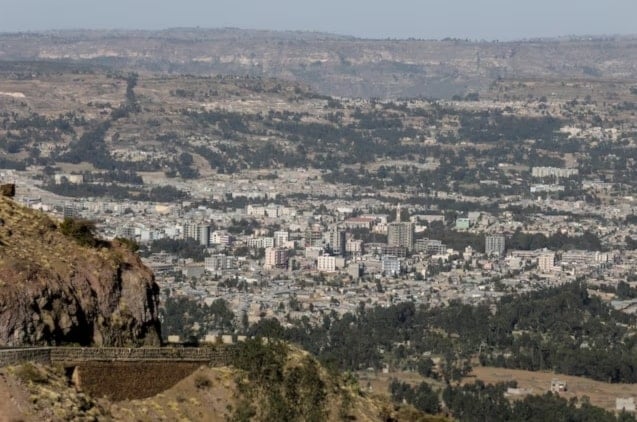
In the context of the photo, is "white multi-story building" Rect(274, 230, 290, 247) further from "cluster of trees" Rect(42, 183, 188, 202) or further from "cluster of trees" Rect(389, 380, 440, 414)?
"cluster of trees" Rect(389, 380, 440, 414)

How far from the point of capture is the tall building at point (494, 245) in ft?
422

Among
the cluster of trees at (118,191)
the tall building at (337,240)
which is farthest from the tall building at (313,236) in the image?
the cluster of trees at (118,191)

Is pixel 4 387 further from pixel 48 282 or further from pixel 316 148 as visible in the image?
pixel 316 148

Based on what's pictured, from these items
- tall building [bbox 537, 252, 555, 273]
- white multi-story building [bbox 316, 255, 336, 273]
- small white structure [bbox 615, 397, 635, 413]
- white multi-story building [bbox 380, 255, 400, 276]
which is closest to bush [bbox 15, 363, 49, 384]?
small white structure [bbox 615, 397, 635, 413]

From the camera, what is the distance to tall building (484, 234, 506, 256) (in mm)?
128750

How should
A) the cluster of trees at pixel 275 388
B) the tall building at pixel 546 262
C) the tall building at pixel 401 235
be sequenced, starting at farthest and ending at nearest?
the tall building at pixel 401 235, the tall building at pixel 546 262, the cluster of trees at pixel 275 388

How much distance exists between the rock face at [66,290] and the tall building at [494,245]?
104471 mm

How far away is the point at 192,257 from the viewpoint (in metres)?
116

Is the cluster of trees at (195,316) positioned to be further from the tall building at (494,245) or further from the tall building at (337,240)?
the tall building at (494,245)

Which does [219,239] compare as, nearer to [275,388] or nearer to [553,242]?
[553,242]

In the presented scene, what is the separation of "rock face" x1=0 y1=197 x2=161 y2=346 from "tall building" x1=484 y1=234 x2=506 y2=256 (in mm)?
104471

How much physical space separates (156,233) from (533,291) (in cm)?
3117

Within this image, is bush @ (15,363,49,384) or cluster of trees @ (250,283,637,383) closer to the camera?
bush @ (15,363,49,384)

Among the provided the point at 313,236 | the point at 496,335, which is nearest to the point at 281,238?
the point at 313,236
